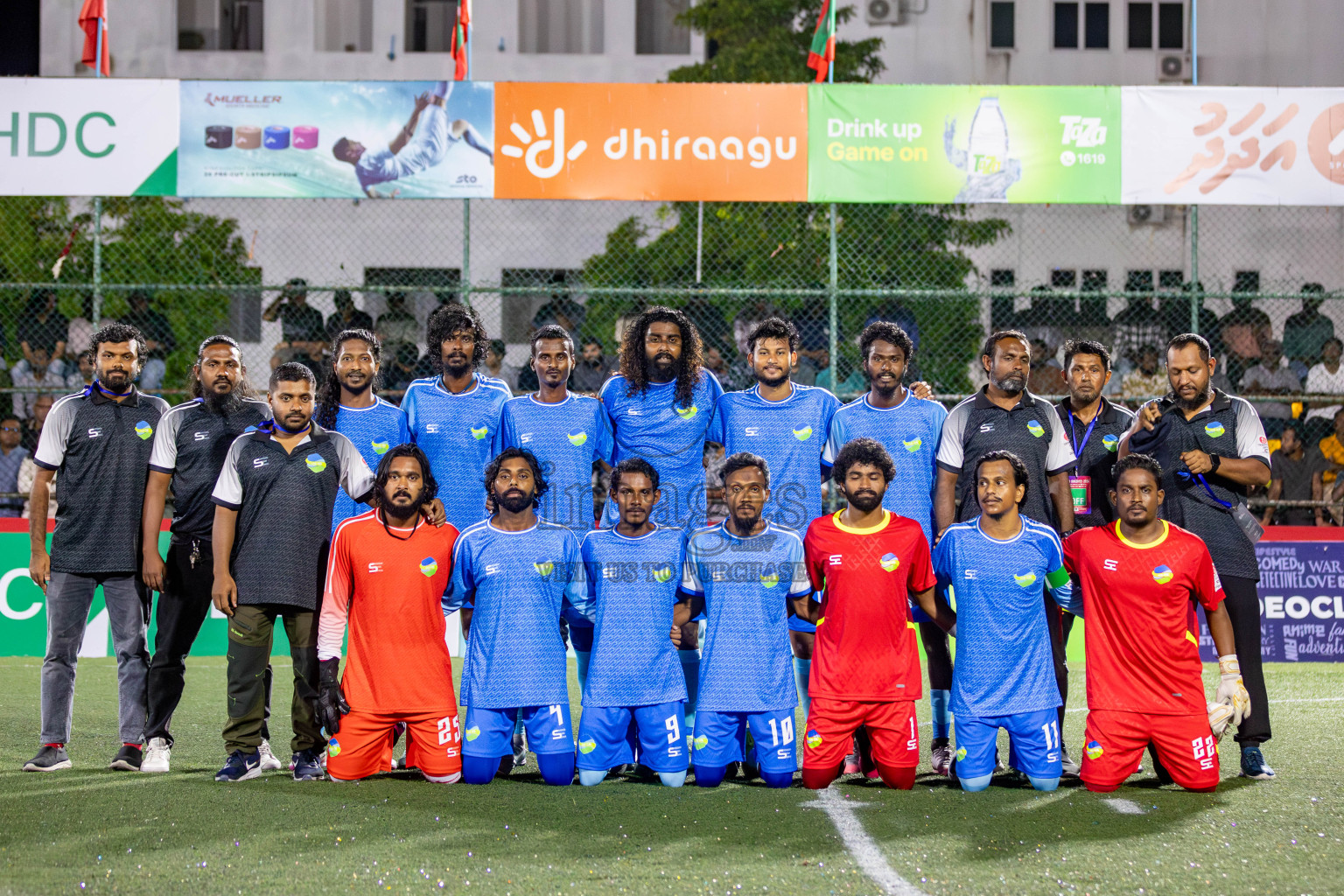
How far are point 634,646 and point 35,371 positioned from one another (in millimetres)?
8034

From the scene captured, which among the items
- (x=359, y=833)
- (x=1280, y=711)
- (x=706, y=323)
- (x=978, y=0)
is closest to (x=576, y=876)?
(x=359, y=833)

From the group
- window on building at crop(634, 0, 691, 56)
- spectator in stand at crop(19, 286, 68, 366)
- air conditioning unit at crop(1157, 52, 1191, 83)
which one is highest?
window on building at crop(634, 0, 691, 56)

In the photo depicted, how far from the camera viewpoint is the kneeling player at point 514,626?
5887mm

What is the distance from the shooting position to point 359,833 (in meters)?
4.83

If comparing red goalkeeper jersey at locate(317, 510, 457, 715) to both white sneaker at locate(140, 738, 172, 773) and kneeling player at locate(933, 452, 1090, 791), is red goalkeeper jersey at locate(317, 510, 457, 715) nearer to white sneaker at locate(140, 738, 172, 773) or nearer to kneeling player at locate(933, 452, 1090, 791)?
white sneaker at locate(140, 738, 172, 773)

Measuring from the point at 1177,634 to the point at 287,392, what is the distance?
4.02 metres

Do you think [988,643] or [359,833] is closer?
[359,833]

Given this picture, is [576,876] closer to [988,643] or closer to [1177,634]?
[988,643]

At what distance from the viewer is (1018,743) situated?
582 cm

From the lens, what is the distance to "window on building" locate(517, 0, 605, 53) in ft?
68.9

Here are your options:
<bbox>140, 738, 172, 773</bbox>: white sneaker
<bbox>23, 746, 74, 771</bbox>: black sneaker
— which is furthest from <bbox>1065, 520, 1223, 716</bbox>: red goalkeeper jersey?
<bbox>23, 746, 74, 771</bbox>: black sneaker

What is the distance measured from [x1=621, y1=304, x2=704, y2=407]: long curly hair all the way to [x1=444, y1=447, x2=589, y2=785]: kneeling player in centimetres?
91

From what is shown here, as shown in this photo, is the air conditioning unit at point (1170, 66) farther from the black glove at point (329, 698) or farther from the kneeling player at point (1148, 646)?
the black glove at point (329, 698)

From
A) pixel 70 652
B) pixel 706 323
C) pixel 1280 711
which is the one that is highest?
pixel 706 323
